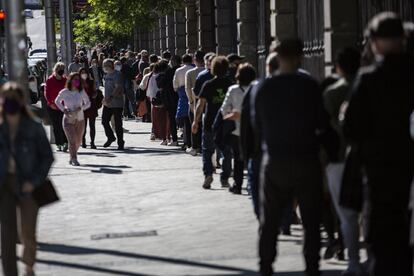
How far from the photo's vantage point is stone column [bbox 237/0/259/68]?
26.3 metres

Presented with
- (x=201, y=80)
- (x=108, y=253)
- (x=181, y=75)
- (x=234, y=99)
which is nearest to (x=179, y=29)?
(x=181, y=75)

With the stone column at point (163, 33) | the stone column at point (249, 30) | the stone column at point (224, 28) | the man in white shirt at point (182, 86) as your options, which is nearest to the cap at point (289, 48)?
the man in white shirt at point (182, 86)

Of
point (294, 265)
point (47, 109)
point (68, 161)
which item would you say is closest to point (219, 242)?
point (294, 265)

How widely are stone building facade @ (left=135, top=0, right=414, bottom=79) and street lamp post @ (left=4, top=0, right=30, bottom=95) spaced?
4257 mm

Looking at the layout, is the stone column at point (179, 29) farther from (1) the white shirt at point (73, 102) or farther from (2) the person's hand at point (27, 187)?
(2) the person's hand at point (27, 187)

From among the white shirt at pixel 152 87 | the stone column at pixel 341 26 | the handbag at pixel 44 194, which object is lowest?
the white shirt at pixel 152 87

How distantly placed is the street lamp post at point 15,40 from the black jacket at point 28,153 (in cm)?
329

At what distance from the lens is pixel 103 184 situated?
64.8ft

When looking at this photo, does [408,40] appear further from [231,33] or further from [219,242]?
[231,33]

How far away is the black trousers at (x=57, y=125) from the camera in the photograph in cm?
2625

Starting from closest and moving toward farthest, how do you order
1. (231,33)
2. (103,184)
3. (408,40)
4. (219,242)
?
(408,40) → (219,242) → (103,184) → (231,33)

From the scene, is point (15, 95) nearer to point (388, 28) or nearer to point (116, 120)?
point (388, 28)

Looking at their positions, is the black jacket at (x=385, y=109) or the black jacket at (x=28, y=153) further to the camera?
the black jacket at (x=28, y=153)

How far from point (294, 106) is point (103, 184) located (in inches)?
412
